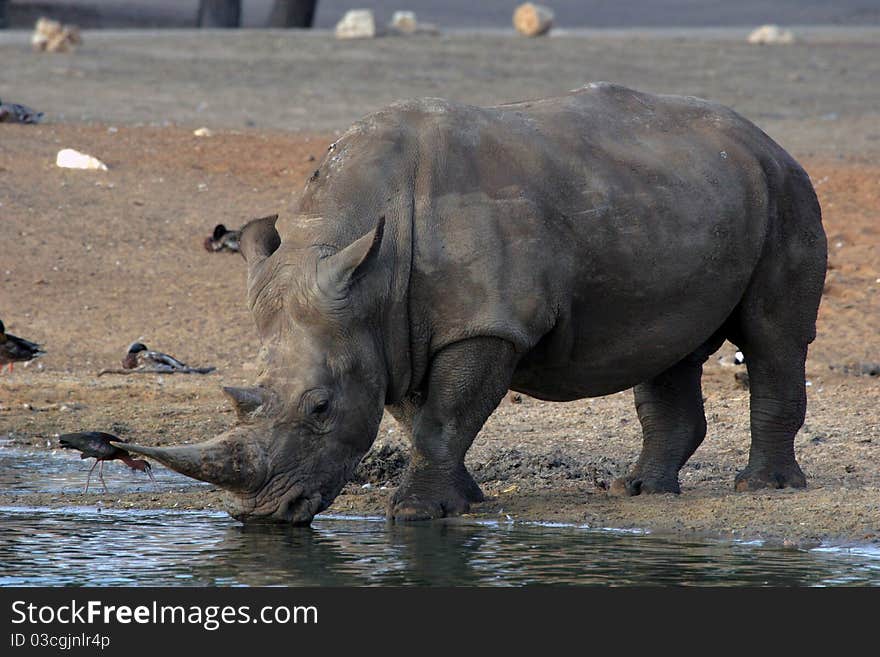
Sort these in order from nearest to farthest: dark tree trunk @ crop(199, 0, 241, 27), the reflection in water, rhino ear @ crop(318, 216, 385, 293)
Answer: the reflection in water < rhino ear @ crop(318, 216, 385, 293) < dark tree trunk @ crop(199, 0, 241, 27)

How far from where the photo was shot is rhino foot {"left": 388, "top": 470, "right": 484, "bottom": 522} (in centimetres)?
783

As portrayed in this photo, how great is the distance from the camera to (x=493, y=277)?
751 cm

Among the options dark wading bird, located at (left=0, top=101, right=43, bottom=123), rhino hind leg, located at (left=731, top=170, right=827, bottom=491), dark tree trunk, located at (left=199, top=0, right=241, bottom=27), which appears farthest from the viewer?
dark tree trunk, located at (left=199, top=0, right=241, bottom=27)

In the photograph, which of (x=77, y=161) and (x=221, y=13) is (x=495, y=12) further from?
(x=77, y=161)

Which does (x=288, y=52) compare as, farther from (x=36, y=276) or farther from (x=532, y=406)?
(x=532, y=406)

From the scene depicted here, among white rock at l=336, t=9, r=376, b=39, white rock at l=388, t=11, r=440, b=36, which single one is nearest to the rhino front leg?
white rock at l=336, t=9, r=376, b=39

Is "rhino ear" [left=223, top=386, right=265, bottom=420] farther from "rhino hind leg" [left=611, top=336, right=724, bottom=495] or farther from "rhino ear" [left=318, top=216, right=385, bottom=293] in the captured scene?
"rhino hind leg" [left=611, top=336, right=724, bottom=495]

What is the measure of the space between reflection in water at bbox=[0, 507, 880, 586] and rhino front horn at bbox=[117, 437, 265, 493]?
32cm

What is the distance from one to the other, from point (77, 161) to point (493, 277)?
10.1 m

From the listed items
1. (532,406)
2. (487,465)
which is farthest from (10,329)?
(487,465)

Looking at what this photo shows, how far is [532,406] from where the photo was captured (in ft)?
36.9

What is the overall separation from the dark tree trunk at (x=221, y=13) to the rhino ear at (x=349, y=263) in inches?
1047

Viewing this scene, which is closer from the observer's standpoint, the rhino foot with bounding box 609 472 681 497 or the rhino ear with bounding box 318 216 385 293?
the rhino ear with bounding box 318 216 385 293

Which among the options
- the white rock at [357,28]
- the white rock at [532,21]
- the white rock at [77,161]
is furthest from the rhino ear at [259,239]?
the white rock at [532,21]
